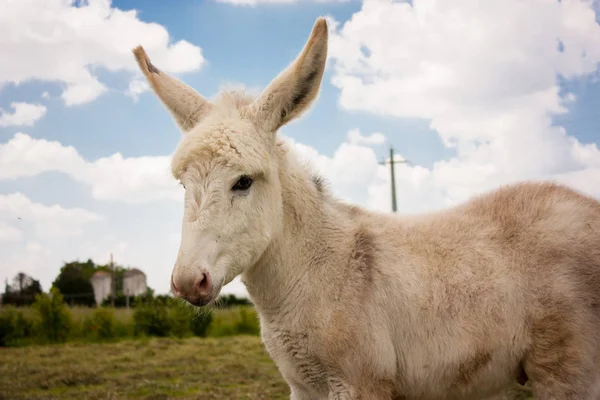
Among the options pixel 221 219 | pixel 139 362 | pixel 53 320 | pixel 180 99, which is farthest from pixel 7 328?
pixel 221 219

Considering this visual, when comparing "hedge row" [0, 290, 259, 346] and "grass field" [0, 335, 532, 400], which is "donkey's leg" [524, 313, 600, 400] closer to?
"grass field" [0, 335, 532, 400]

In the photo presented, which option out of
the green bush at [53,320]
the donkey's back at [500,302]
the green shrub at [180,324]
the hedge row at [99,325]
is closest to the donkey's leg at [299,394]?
the donkey's back at [500,302]

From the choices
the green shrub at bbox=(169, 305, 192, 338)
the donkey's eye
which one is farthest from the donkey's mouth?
the green shrub at bbox=(169, 305, 192, 338)

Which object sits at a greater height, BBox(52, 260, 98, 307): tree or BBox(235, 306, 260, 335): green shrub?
BBox(52, 260, 98, 307): tree

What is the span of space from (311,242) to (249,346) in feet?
41.9

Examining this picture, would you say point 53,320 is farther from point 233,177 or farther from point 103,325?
point 233,177

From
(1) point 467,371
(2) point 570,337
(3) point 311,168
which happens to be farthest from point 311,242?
(2) point 570,337

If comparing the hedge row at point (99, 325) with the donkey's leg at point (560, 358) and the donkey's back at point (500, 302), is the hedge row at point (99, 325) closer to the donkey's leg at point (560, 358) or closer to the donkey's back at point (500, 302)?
the donkey's back at point (500, 302)

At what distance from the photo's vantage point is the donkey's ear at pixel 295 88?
357 centimetres

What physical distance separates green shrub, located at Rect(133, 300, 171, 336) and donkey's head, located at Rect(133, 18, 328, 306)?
737 inches

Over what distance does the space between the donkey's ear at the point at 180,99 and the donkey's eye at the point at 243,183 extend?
712mm

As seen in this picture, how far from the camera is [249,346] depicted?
16.0 m

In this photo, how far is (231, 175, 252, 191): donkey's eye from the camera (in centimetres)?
345

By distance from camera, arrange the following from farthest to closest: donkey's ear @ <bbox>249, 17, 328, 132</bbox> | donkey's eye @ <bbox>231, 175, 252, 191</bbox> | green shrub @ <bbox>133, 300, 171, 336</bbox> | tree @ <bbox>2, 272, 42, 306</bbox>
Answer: tree @ <bbox>2, 272, 42, 306</bbox> < green shrub @ <bbox>133, 300, 171, 336</bbox> < donkey's ear @ <bbox>249, 17, 328, 132</bbox> < donkey's eye @ <bbox>231, 175, 252, 191</bbox>
